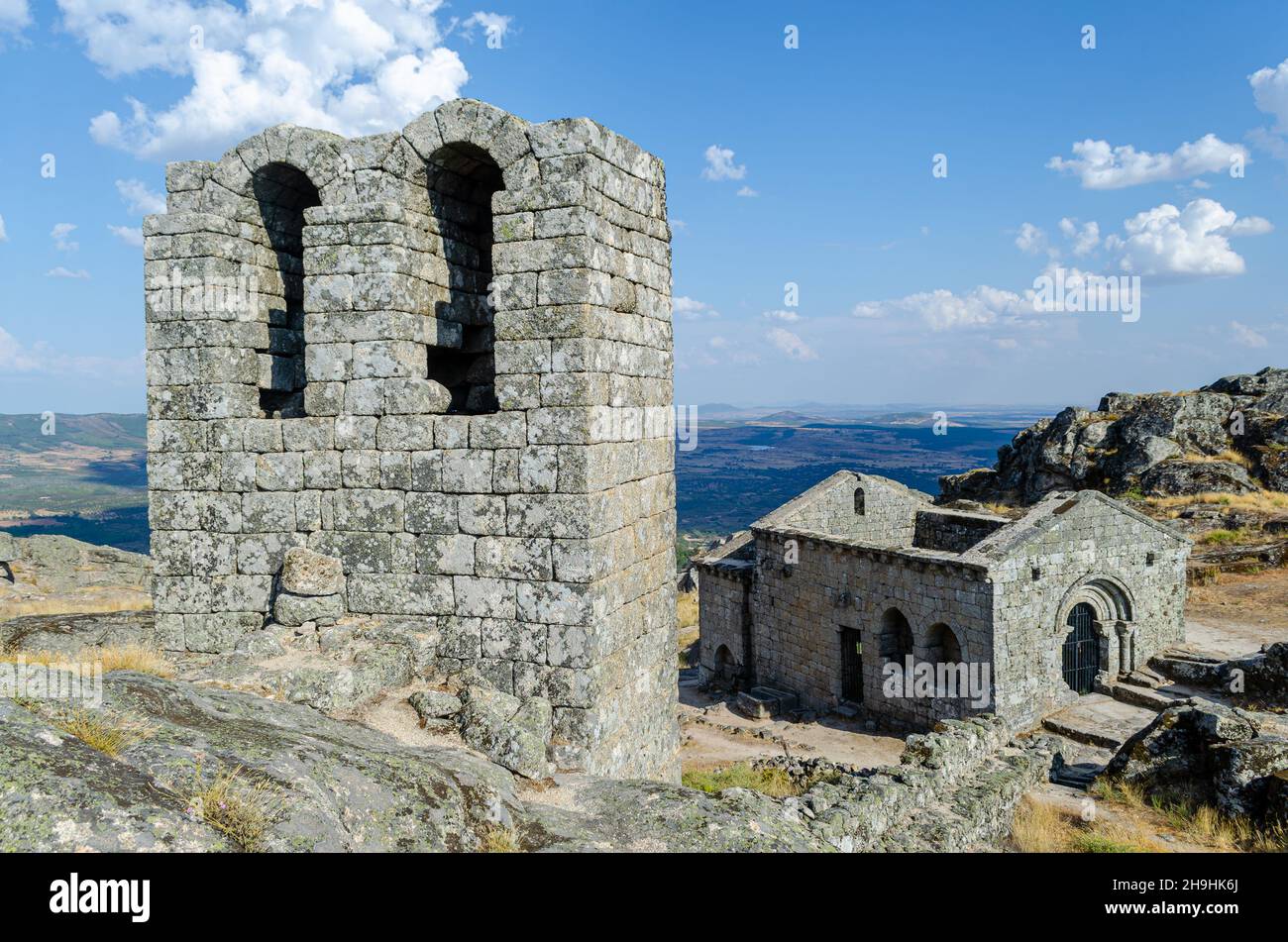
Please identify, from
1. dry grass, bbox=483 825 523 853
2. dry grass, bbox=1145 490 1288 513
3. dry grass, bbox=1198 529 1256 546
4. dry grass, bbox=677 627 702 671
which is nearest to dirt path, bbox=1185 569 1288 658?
dry grass, bbox=1198 529 1256 546

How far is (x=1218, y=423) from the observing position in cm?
3188

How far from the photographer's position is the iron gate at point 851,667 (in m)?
19.8

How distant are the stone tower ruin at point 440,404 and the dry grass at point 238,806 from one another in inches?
116

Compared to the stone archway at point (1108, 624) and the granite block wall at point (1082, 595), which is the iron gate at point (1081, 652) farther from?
the granite block wall at point (1082, 595)

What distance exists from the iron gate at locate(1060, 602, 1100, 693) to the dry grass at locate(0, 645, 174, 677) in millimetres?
16933

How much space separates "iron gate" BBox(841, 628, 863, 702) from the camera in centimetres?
1980

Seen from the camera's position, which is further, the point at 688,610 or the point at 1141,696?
the point at 688,610

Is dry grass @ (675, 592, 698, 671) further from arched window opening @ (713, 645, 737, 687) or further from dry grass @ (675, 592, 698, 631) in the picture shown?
arched window opening @ (713, 645, 737, 687)

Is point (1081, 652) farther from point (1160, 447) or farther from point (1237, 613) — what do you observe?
point (1160, 447)

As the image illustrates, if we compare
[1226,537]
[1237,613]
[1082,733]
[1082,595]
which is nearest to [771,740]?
[1082,733]

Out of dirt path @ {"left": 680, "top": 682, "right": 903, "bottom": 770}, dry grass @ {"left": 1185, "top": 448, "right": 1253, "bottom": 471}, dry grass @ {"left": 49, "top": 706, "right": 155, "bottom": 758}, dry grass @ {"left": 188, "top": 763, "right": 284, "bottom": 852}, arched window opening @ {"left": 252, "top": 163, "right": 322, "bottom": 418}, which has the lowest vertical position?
dirt path @ {"left": 680, "top": 682, "right": 903, "bottom": 770}

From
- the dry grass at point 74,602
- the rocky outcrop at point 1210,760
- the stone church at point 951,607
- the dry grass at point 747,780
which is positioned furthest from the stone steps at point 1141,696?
the dry grass at point 74,602

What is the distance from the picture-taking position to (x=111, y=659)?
21.6 ft

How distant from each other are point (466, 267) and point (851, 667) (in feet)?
50.5
